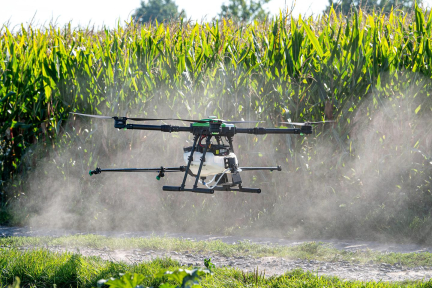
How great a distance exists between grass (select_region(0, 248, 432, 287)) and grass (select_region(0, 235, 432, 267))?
42.0 inches

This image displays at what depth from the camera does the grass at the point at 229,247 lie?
5.69 m

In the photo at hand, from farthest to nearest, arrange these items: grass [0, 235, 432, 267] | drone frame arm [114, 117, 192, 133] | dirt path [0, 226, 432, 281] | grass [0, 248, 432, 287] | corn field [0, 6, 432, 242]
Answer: corn field [0, 6, 432, 242] → grass [0, 235, 432, 267] → dirt path [0, 226, 432, 281] → grass [0, 248, 432, 287] → drone frame arm [114, 117, 192, 133]

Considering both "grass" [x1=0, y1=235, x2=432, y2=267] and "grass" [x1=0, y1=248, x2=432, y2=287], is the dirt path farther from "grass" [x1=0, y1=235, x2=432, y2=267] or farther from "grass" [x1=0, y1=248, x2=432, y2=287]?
"grass" [x1=0, y1=248, x2=432, y2=287]

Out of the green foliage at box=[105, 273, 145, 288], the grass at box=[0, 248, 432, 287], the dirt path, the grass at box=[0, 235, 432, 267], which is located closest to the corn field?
the dirt path

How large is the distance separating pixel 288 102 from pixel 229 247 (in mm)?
2252

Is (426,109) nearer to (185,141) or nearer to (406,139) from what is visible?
(406,139)

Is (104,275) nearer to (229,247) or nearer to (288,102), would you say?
(229,247)

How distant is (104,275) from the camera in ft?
14.7

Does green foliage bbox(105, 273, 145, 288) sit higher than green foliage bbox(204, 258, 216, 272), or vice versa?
green foliage bbox(105, 273, 145, 288)

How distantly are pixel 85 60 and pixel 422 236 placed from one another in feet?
18.3

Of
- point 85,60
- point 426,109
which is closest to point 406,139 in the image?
point 426,109

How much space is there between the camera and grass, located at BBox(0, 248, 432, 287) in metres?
4.34

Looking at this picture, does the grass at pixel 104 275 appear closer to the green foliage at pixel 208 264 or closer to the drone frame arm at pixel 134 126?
the green foliage at pixel 208 264

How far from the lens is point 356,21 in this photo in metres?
6.63
